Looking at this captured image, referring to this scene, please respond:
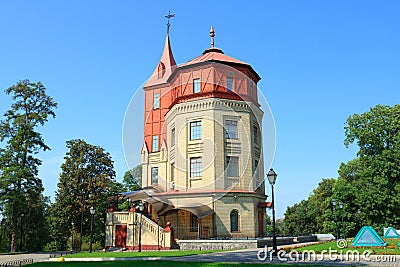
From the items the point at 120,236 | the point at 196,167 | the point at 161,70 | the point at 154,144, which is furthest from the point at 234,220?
the point at 161,70

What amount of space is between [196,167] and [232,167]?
3.06 meters

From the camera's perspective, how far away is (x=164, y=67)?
4672 centimetres

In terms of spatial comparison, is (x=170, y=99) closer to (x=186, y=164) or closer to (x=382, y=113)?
(x=186, y=164)

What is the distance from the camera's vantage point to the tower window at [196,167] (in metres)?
32.5

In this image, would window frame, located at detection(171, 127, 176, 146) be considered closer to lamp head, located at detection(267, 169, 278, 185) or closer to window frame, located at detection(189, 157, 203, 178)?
window frame, located at detection(189, 157, 203, 178)

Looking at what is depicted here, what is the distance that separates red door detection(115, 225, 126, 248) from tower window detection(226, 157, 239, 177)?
9.75 meters

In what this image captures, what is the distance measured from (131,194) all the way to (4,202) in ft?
34.1

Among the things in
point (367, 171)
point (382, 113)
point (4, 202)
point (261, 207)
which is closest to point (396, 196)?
point (367, 171)

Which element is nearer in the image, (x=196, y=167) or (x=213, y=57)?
(x=196, y=167)

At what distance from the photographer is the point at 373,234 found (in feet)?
69.4

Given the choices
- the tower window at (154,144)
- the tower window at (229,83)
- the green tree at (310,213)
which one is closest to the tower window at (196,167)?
the tower window at (229,83)

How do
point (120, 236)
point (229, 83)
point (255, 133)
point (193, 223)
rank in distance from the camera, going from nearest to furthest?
point (120, 236) → point (193, 223) → point (229, 83) → point (255, 133)

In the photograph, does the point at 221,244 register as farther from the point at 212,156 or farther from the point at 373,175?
the point at 373,175

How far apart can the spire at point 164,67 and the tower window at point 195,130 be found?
11604mm
